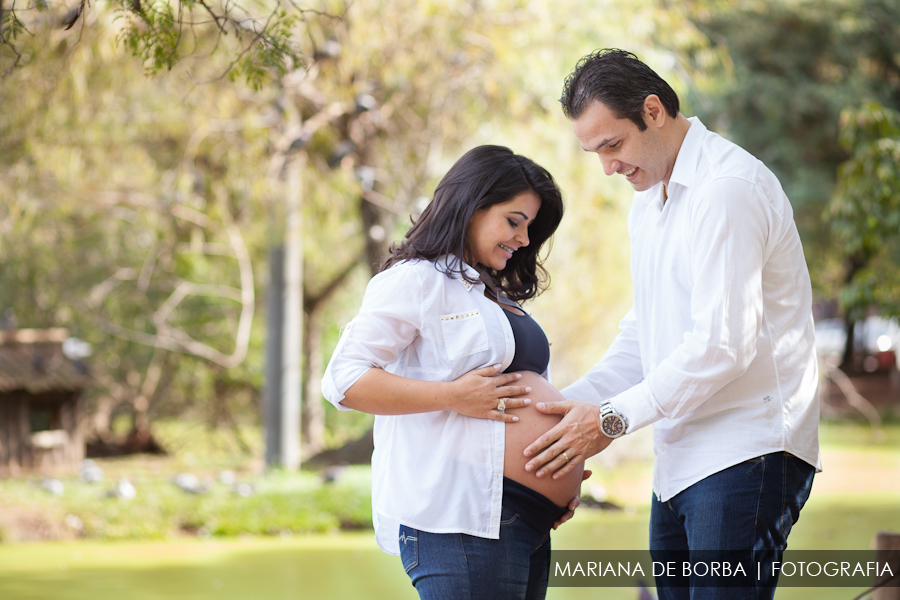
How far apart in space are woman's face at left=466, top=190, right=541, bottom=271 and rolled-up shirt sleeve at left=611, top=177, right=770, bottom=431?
0.32 m

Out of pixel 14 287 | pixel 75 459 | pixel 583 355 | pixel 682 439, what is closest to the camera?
pixel 682 439

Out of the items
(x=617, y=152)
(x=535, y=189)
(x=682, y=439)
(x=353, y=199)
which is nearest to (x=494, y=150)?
(x=535, y=189)

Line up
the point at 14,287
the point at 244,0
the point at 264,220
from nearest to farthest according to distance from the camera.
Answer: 1. the point at 244,0
2. the point at 264,220
3. the point at 14,287

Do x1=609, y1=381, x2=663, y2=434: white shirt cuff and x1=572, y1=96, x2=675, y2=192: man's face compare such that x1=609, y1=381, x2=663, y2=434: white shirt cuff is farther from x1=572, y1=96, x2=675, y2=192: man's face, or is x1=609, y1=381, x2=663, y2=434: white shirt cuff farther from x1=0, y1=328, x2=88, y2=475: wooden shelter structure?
x1=0, y1=328, x2=88, y2=475: wooden shelter structure

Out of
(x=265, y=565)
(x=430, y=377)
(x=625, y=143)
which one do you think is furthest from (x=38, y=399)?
(x=625, y=143)

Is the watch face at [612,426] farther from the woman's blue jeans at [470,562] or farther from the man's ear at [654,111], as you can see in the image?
the man's ear at [654,111]

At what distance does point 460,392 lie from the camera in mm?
1457

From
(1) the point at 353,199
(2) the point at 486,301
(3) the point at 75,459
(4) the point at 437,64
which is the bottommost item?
(3) the point at 75,459

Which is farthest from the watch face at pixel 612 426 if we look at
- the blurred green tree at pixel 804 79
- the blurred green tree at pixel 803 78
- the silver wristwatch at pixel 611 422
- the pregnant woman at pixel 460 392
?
the blurred green tree at pixel 803 78

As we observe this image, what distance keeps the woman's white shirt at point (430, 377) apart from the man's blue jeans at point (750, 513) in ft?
1.17

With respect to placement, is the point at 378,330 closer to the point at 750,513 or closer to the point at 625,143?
the point at 625,143

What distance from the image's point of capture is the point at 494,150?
1619 millimetres

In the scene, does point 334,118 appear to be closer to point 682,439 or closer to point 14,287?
point 14,287

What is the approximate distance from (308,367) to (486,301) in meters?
6.77
